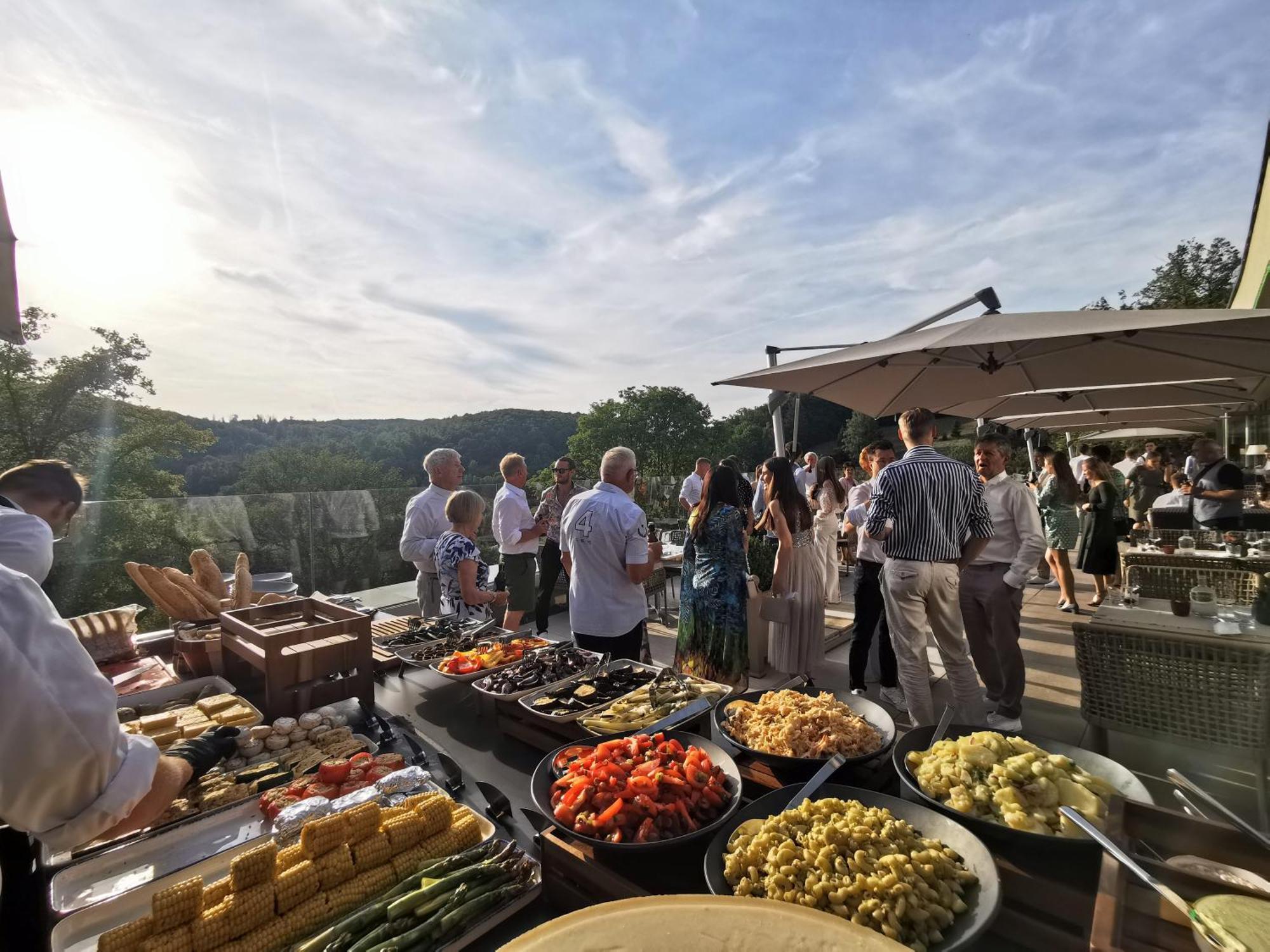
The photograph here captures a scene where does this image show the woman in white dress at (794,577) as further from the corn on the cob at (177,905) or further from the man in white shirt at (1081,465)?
the man in white shirt at (1081,465)

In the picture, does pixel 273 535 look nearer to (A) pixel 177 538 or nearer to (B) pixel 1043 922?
(A) pixel 177 538

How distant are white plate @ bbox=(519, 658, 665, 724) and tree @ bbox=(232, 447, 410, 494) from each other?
17182 millimetres

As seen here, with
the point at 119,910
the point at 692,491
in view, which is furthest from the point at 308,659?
the point at 692,491

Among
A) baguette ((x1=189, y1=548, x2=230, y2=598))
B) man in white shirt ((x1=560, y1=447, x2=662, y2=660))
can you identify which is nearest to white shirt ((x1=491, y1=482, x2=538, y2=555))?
man in white shirt ((x1=560, y1=447, x2=662, y2=660))

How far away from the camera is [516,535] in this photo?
5906mm

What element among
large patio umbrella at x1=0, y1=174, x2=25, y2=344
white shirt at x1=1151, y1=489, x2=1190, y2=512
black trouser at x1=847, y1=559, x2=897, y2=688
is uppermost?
large patio umbrella at x1=0, y1=174, x2=25, y2=344

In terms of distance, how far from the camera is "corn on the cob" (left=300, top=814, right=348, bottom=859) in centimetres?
132

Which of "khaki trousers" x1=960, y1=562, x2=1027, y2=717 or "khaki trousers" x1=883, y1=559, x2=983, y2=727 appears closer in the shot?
"khaki trousers" x1=883, y1=559, x2=983, y2=727

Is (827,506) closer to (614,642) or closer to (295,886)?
(614,642)

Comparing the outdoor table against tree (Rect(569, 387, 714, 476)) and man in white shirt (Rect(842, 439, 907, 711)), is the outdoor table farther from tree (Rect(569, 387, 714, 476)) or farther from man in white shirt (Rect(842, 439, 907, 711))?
tree (Rect(569, 387, 714, 476))

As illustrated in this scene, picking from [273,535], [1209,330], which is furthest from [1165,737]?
[273,535]

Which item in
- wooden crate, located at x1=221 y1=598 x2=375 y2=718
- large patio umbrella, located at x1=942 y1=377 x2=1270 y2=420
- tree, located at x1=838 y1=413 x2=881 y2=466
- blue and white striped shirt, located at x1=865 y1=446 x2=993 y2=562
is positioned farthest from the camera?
tree, located at x1=838 y1=413 x2=881 y2=466

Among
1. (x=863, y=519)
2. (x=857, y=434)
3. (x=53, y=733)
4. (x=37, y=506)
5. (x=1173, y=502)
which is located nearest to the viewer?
(x=53, y=733)

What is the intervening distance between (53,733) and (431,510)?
3980mm
